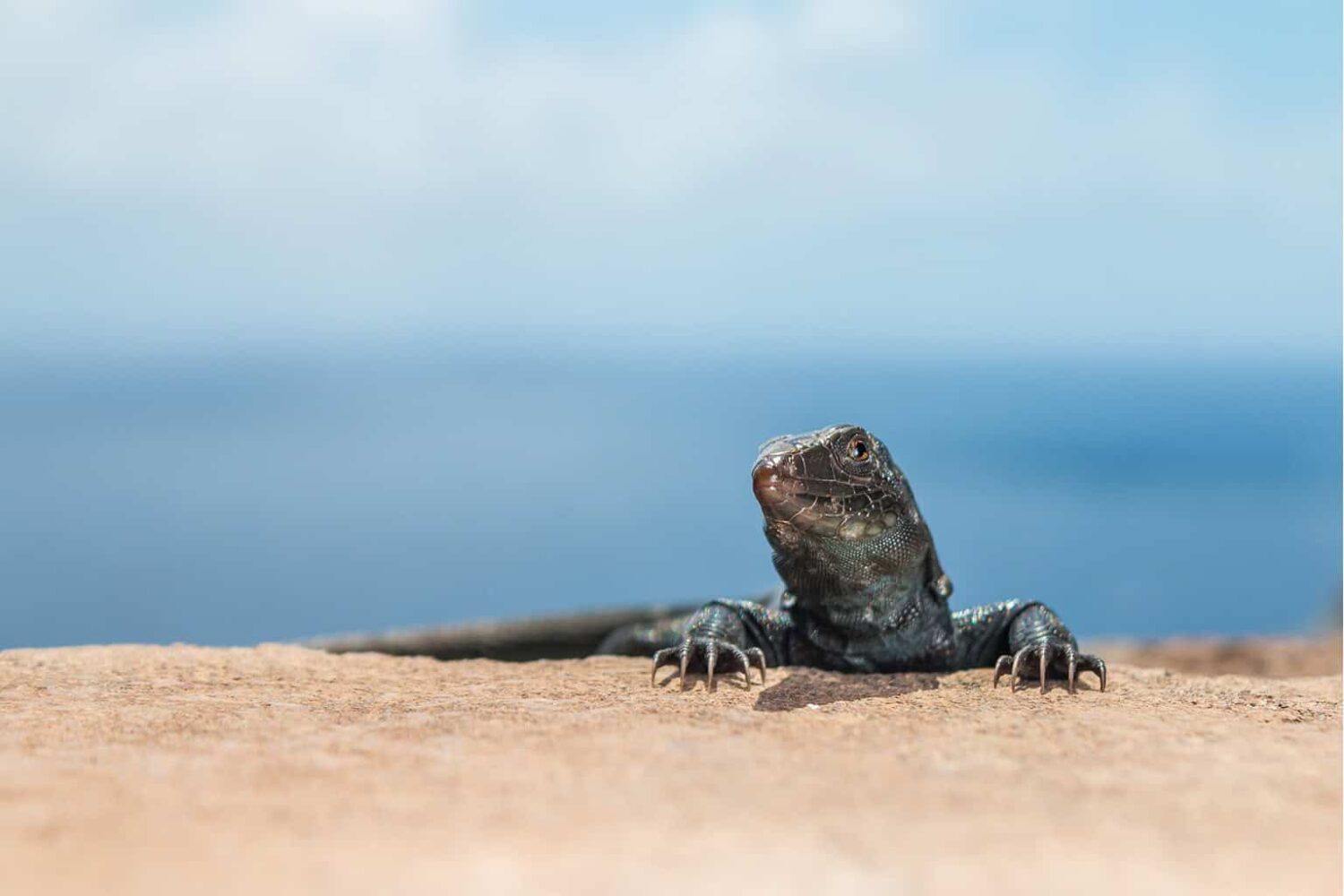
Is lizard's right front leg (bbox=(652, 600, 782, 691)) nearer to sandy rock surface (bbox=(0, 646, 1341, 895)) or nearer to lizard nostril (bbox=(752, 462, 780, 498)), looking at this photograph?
sandy rock surface (bbox=(0, 646, 1341, 895))

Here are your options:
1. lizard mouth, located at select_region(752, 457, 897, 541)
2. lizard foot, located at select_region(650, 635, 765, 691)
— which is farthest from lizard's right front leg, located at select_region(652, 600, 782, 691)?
lizard mouth, located at select_region(752, 457, 897, 541)

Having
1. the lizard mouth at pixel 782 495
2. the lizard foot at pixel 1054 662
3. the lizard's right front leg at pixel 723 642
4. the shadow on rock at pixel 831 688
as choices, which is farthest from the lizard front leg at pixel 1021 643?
the lizard mouth at pixel 782 495

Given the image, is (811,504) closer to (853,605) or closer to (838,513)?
(838,513)

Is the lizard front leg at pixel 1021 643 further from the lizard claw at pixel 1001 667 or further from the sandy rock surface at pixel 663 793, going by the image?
the sandy rock surface at pixel 663 793

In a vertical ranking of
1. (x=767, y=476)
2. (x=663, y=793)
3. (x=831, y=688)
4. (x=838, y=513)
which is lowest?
(x=663, y=793)

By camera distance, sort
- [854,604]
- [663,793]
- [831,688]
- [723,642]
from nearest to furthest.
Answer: [663,793]
[831,688]
[723,642]
[854,604]

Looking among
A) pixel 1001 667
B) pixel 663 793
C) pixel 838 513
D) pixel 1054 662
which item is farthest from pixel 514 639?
pixel 663 793

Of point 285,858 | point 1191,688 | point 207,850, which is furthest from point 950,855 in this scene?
point 1191,688

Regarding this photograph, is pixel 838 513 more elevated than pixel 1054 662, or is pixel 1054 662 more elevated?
pixel 838 513
